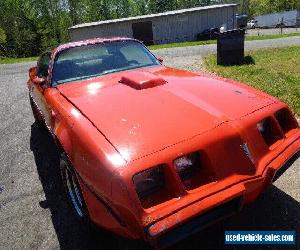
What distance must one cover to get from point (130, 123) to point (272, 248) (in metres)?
1.54

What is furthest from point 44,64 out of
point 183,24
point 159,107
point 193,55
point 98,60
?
point 183,24

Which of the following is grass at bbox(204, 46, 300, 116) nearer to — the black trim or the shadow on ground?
the shadow on ground

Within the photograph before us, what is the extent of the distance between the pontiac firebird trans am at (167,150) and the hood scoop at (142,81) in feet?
0.04

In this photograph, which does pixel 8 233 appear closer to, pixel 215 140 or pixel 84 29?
pixel 215 140

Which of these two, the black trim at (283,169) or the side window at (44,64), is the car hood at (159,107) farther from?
the side window at (44,64)

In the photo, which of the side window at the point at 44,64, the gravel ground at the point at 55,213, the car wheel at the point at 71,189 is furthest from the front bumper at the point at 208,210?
the side window at the point at 44,64

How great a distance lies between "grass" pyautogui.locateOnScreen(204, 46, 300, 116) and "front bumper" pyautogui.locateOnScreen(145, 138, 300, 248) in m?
3.40

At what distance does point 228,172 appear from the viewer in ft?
8.69

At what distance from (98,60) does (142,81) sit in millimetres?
1150

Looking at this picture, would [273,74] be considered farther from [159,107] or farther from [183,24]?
[183,24]

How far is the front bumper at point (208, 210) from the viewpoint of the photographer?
7.45 ft

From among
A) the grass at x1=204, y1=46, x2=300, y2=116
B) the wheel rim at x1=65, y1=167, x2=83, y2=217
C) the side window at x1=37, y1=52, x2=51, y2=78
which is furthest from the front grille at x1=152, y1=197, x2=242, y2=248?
the grass at x1=204, y1=46, x2=300, y2=116

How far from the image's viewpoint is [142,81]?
373cm

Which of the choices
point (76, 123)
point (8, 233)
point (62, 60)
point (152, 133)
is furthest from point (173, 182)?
point (62, 60)
